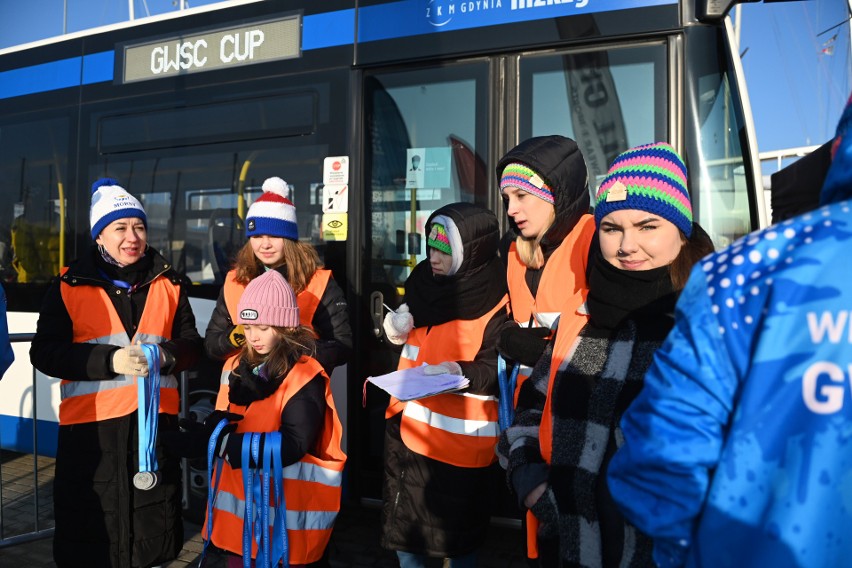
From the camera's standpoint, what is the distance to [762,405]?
83 cm

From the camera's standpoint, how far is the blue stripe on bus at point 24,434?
4.93 metres

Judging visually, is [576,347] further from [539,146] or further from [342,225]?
[342,225]

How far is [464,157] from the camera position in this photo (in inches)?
146

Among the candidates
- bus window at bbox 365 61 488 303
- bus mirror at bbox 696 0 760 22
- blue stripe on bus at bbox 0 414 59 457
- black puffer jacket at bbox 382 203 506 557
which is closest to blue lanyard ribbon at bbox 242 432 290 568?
black puffer jacket at bbox 382 203 506 557

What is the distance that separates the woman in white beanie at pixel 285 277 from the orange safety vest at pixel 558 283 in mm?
958

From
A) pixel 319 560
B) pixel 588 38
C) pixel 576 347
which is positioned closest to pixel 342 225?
pixel 588 38

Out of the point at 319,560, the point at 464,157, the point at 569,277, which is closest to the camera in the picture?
the point at 569,277

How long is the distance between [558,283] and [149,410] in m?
1.76

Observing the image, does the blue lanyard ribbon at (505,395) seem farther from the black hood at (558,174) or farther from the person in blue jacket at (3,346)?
the person in blue jacket at (3,346)

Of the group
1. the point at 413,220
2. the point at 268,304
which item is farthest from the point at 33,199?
the point at 268,304

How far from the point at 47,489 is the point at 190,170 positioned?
9.06 feet

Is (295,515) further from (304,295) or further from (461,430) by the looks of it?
(304,295)

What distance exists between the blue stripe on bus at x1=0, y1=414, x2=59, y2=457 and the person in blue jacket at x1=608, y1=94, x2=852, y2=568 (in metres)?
5.13

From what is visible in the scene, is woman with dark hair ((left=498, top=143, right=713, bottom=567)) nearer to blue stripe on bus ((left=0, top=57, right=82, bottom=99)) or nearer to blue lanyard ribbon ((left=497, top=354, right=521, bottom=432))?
blue lanyard ribbon ((left=497, top=354, right=521, bottom=432))
